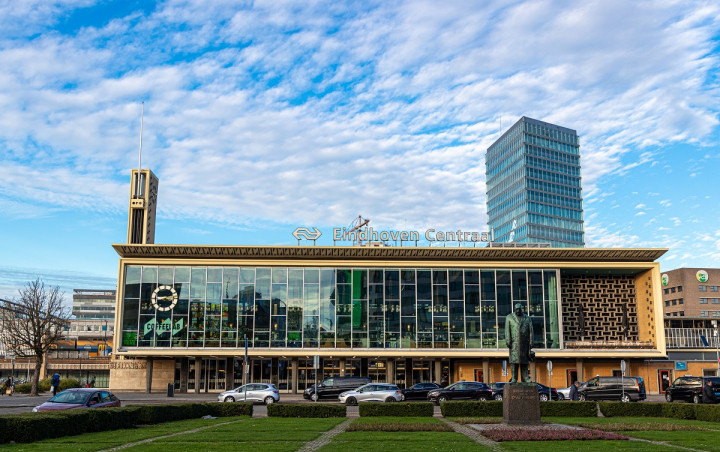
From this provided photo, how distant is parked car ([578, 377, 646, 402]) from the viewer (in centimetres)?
4638

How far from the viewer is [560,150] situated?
16762cm

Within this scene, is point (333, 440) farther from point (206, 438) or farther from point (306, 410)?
point (306, 410)

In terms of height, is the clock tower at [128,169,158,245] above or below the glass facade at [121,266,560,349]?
above

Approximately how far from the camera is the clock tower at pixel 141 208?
226 feet

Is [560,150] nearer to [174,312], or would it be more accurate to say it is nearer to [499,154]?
[499,154]

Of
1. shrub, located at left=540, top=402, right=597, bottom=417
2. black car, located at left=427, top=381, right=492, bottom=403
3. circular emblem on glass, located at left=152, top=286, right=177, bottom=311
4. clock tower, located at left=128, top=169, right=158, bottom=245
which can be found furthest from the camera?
clock tower, located at left=128, top=169, right=158, bottom=245

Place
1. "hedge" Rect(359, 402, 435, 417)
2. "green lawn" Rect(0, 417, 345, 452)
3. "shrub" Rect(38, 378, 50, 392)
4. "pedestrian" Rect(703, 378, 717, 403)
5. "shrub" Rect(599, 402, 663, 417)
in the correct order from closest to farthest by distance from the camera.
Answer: "green lawn" Rect(0, 417, 345, 452)
"hedge" Rect(359, 402, 435, 417)
"shrub" Rect(599, 402, 663, 417)
"pedestrian" Rect(703, 378, 717, 403)
"shrub" Rect(38, 378, 50, 392)

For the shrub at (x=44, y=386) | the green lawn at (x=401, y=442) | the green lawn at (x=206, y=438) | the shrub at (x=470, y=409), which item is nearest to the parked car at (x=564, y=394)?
the shrub at (x=470, y=409)

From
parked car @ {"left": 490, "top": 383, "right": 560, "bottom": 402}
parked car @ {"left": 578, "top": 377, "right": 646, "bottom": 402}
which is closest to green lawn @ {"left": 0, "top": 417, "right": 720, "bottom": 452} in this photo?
parked car @ {"left": 490, "top": 383, "right": 560, "bottom": 402}

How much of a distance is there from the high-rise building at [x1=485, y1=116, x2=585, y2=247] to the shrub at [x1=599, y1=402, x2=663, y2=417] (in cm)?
12297

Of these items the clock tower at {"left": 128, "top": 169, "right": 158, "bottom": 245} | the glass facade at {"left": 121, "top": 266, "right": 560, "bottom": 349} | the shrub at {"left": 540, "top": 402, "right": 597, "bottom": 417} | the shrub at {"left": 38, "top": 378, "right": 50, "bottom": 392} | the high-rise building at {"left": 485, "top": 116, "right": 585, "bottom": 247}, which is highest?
the high-rise building at {"left": 485, "top": 116, "right": 585, "bottom": 247}

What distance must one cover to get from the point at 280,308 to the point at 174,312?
9.89 m

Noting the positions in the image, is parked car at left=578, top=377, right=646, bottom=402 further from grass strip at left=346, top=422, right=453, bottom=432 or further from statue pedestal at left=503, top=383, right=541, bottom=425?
grass strip at left=346, top=422, right=453, bottom=432

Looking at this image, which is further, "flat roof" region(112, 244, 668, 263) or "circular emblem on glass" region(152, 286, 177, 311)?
"flat roof" region(112, 244, 668, 263)
